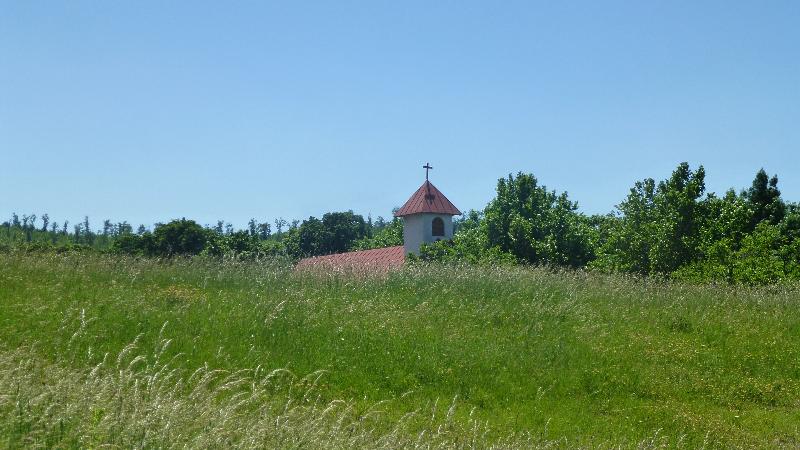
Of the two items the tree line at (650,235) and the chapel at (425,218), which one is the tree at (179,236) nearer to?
the tree line at (650,235)

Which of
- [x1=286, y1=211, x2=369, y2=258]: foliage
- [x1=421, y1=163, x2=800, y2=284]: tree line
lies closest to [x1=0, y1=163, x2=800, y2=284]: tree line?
[x1=421, y1=163, x2=800, y2=284]: tree line

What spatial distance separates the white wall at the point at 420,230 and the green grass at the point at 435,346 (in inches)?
1213

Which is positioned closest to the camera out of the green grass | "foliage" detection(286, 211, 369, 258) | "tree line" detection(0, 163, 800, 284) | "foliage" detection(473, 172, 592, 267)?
the green grass

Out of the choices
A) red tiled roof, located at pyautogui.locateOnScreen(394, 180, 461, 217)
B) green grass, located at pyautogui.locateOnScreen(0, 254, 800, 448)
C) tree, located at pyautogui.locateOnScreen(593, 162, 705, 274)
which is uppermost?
red tiled roof, located at pyautogui.locateOnScreen(394, 180, 461, 217)

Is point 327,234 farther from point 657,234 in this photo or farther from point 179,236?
point 657,234

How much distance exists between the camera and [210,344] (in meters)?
12.7

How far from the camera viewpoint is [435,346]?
45.8 feet

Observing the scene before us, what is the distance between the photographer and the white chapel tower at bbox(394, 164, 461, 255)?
49.8 metres

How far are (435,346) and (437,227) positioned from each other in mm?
36518

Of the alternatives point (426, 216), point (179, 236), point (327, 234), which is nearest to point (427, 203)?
point (426, 216)

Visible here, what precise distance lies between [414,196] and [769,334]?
118ft

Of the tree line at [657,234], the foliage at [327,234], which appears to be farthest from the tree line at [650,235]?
the foliage at [327,234]

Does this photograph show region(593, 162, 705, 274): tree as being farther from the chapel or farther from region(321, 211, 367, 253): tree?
region(321, 211, 367, 253): tree

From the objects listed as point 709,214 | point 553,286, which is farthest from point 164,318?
point 709,214
